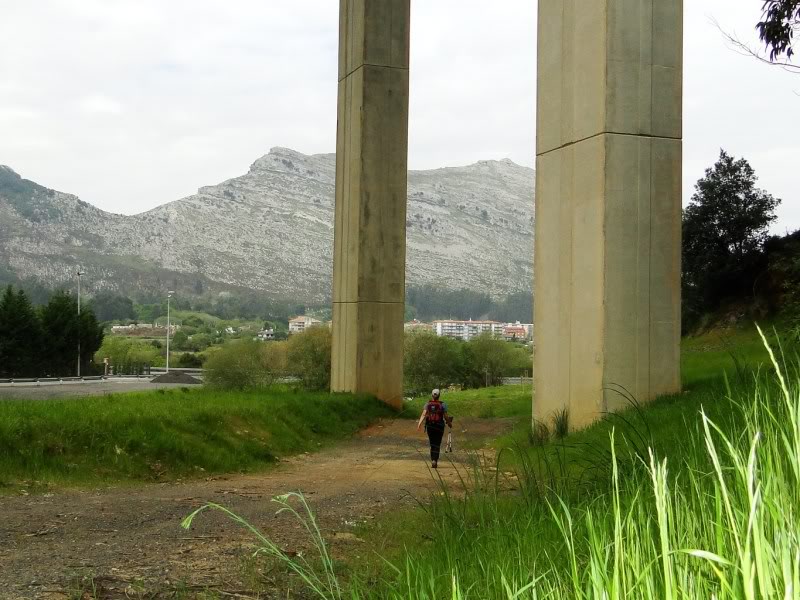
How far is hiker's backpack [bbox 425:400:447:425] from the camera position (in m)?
13.5

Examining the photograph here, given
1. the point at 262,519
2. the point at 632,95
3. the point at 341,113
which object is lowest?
the point at 262,519

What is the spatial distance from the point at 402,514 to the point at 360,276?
15.2 m

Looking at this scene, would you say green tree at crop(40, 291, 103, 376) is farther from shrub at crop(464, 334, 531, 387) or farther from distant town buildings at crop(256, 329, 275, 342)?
shrub at crop(464, 334, 531, 387)

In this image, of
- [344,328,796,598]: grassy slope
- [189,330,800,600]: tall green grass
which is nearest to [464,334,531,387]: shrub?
[344,328,796,598]: grassy slope

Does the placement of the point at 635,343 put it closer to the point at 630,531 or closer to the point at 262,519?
the point at 262,519

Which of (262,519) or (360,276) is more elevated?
(360,276)

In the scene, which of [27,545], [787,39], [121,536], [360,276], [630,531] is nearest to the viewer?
[630,531]

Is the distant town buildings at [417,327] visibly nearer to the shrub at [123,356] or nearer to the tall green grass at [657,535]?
the tall green grass at [657,535]

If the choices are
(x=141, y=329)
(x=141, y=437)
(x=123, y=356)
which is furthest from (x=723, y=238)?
(x=141, y=329)

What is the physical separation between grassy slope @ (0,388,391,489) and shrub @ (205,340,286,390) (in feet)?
58.2

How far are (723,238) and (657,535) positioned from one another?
80.7 feet

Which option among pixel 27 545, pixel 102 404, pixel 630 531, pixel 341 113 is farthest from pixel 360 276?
pixel 630 531

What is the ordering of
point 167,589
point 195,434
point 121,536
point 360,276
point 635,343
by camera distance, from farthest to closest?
point 360,276 → point 195,434 → point 635,343 → point 121,536 → point 167,589

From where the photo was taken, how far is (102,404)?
1432cm
